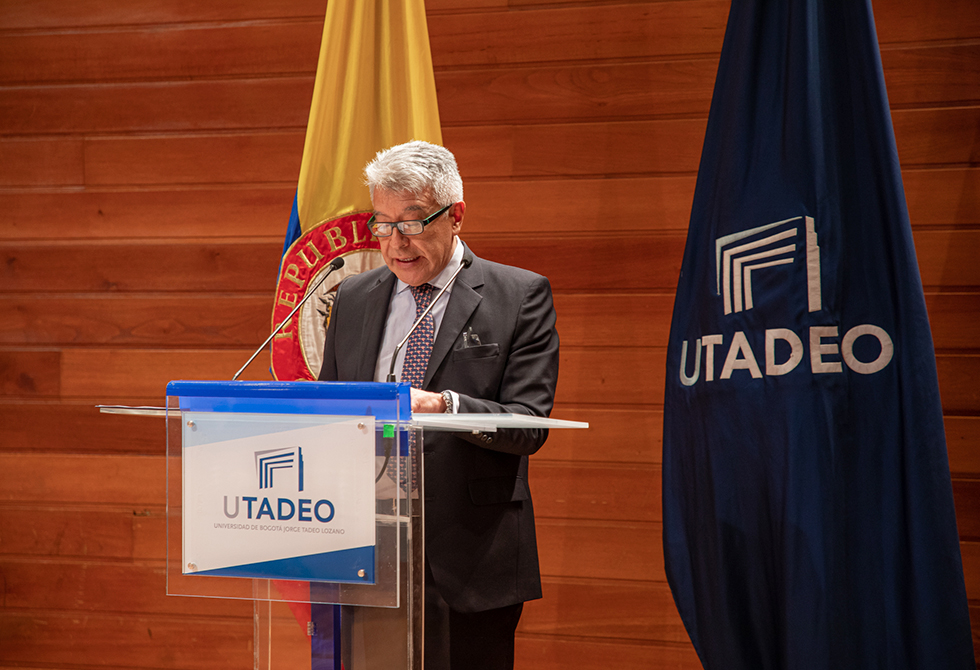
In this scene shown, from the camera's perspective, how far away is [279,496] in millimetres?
1038

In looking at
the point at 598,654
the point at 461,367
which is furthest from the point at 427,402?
the point at 598,654

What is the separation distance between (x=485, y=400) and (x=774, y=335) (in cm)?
68

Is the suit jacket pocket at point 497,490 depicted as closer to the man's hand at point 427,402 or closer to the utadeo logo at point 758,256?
the man's hand at point 427,402

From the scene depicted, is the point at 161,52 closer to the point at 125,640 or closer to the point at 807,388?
the point at 125,640

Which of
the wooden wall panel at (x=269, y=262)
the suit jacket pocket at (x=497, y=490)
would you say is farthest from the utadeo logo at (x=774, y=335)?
the wooden wall panel at (x=269, y=262)

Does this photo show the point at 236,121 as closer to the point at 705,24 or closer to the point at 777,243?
the point at 705,24

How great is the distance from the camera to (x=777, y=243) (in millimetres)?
1695

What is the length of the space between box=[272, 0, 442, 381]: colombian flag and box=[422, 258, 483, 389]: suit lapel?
1.85ft

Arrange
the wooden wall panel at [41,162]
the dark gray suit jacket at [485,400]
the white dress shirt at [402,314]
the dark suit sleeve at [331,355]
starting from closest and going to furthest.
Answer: the dark gray suit jacket at [485,400] → the white dress shirt at [402,314] → the dark suit sleeve at [331,355] → the wooden wall panel at [41,162]

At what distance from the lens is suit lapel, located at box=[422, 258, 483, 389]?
1523mm

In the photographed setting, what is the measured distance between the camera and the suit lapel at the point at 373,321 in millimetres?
1590

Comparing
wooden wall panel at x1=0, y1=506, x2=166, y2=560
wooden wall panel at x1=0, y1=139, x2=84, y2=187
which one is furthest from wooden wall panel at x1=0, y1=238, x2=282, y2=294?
wooden wall panel at x1=0, y1=506, x2=166, y2=560

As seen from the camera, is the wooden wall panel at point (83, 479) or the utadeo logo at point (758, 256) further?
the wooden wall panel at point (83, 479)

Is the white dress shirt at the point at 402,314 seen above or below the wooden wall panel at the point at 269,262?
below
